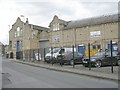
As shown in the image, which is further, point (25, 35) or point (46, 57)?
point (25, 35)

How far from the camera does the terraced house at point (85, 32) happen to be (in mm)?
47781

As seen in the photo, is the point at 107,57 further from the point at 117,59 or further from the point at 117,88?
the point at 117,88

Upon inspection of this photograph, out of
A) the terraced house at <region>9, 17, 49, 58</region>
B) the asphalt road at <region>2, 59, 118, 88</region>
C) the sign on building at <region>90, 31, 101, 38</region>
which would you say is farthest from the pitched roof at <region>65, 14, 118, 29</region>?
the asphalt road at <region>2, 59, 118, 88</region>

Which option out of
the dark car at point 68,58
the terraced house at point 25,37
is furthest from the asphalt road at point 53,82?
the terraced house at point 25,37

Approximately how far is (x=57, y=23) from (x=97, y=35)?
13887 millimetres

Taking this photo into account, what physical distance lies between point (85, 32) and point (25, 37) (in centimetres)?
2124

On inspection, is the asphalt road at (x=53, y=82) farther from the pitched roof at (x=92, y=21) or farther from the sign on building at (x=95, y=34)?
the pitched roof at (x=92, y=21)

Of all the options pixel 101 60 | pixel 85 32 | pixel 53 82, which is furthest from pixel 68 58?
pixel 85 32

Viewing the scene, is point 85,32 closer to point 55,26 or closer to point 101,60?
point 55,26

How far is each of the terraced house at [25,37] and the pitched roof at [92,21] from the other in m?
8.56

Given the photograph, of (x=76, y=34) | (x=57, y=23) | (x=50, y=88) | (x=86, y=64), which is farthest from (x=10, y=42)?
(x=50, y=88)

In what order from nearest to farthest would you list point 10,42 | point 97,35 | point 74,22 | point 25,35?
point 97,35 < point 74,22 < point 25,35 < point 10,42

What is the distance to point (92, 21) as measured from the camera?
54625 mm

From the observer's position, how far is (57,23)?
2426 inches
